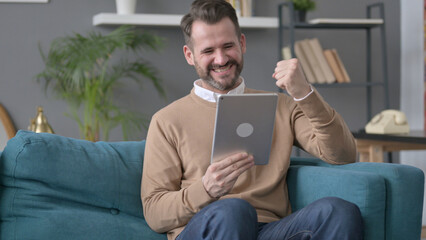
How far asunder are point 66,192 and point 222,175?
1.71 feet

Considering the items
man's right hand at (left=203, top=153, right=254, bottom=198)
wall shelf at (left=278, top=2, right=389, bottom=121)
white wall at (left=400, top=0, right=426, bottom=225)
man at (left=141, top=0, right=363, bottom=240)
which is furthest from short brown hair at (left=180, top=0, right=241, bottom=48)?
white wall at (left=400, top=0, right=426, bottom=225)

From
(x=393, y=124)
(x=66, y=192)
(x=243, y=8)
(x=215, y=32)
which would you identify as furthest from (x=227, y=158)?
(x=243, y=8)

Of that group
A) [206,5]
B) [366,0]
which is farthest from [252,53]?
[206,5]

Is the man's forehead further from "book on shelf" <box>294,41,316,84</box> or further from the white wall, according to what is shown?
the white wall

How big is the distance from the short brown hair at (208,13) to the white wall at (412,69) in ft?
8.31

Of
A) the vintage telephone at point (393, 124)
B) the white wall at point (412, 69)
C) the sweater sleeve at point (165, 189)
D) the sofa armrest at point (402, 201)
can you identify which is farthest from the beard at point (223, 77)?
the white wall at point (412, 69)

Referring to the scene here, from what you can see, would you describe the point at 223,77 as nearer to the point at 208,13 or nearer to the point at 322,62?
the point at 208,13

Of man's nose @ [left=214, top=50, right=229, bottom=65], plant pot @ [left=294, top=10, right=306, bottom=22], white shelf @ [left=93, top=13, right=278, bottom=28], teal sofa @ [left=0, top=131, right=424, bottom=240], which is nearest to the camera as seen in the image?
teal sofa @ [left=0, top=131, right=424, bottom=240]

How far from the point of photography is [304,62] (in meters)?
3.63

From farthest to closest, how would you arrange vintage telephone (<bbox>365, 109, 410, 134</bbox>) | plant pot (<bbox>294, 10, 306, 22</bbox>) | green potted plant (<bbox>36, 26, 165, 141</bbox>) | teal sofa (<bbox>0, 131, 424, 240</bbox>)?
plant pot (<bbox>294, 10, 306, 22</bbox>) < vintage telephone (<bbox>365, 109, 410, 134</bbox>) < green potted plant (<bbox>36, 26, 165, 141</bbox>) < teal sofa (<bbox>0, 131, 424, 240</bbox>)

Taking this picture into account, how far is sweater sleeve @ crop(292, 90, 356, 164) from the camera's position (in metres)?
1.68

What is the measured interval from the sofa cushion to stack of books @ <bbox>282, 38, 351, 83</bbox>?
1.92 metres

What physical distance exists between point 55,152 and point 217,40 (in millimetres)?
590

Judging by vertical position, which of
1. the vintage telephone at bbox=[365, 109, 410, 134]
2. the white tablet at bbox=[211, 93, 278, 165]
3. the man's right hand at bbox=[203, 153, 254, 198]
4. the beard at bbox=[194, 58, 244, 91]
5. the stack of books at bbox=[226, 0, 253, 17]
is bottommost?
the vintage telephone at bbox=[365, 109, 410, 134]
